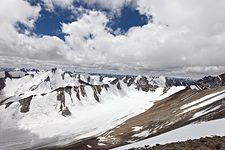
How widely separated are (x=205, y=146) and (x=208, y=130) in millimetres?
19763

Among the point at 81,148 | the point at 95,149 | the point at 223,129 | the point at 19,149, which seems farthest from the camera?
the point at 19,149

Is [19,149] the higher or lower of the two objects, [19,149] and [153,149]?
the lower

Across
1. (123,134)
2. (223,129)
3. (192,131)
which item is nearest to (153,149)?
(223,129)

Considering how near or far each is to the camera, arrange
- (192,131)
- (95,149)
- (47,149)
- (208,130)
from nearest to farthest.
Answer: (208,130)
(192,131)
(95,149)
(47,149)

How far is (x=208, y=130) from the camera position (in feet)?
142

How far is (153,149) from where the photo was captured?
2706 centimetres

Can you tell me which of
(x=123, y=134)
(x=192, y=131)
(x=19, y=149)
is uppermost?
(x=192, y=131)

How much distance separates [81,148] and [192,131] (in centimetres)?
10094

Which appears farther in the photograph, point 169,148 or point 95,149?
point 95,149

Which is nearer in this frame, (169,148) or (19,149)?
(169,148)

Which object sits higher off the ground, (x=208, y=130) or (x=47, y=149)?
(x=208, y=130)

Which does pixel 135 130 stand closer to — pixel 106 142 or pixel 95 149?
Answer: pixel 106 142

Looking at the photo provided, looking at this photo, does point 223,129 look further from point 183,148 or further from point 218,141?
point 183,148

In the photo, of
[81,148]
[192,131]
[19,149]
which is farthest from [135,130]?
[192,131]
